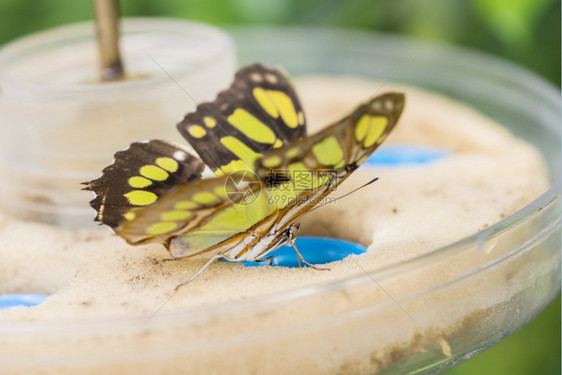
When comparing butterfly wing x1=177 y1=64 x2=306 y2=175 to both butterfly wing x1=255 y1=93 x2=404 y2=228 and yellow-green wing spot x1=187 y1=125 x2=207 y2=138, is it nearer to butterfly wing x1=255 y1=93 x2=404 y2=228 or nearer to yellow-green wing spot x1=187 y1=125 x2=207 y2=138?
yellow-green wing spot x1=187 y1=125 x2=207 y2=138

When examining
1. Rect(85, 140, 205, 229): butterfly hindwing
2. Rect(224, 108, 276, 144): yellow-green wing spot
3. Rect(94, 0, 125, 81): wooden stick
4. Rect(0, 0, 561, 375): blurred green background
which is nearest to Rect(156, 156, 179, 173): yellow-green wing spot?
Rect(85, 140, 205, 229): butterfly hindwing

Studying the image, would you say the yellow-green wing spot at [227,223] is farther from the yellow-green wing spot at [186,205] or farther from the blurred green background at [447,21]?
the blurred green background at [447,21]

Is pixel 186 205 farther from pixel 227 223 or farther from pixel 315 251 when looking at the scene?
pixel 315 251

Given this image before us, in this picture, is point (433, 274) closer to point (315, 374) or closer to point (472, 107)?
point (315, 374)

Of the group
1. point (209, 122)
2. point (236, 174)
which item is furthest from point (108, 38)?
point (236, 174)

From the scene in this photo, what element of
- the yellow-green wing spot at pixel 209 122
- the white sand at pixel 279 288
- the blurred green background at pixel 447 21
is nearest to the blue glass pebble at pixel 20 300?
the white sand at pixel 279 288

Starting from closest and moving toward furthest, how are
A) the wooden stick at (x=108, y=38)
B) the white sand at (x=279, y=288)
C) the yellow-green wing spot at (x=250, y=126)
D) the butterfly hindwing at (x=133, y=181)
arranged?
the white sand at (x=279, y=288) < the butterfly hindwing at (x=133, y=181) < the yellow-green wing spot at (x=250, y=126) < the wooden stick at (x=108, y=38)
